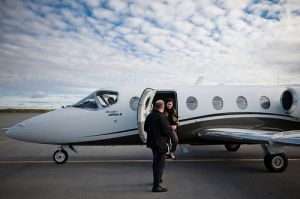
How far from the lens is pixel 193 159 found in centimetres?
908

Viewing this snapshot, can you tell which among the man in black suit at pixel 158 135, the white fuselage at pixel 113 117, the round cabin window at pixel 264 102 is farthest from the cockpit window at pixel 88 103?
the round cabin window at pixel 264 102

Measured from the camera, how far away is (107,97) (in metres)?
8.56

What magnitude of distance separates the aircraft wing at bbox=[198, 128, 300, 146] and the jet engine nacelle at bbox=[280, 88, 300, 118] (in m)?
2.02

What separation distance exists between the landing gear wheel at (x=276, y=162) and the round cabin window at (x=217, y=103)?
2.18m

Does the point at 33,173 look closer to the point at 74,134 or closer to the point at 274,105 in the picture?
the point at 74,134

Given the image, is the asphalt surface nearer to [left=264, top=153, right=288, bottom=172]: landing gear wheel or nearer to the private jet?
[left=264, top=153, right=288, bottom=172]: landing gear wheel

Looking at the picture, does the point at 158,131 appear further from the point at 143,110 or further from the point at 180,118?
the point at 180,118

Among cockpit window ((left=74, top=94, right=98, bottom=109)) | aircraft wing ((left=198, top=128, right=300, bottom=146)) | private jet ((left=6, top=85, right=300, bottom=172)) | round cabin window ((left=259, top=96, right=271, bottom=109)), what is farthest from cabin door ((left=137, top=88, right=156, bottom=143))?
round cabin window ((left=259, top=96, right=271, bottom=109))

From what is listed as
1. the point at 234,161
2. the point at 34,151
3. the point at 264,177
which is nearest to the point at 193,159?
the point at 234,161

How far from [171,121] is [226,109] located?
99.8 inches

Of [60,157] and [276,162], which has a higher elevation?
[60,157]

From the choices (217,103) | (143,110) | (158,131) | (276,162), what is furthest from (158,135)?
(276,162)

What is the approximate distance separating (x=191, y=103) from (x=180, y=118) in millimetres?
661

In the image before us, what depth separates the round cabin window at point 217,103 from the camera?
8641 millimetres
